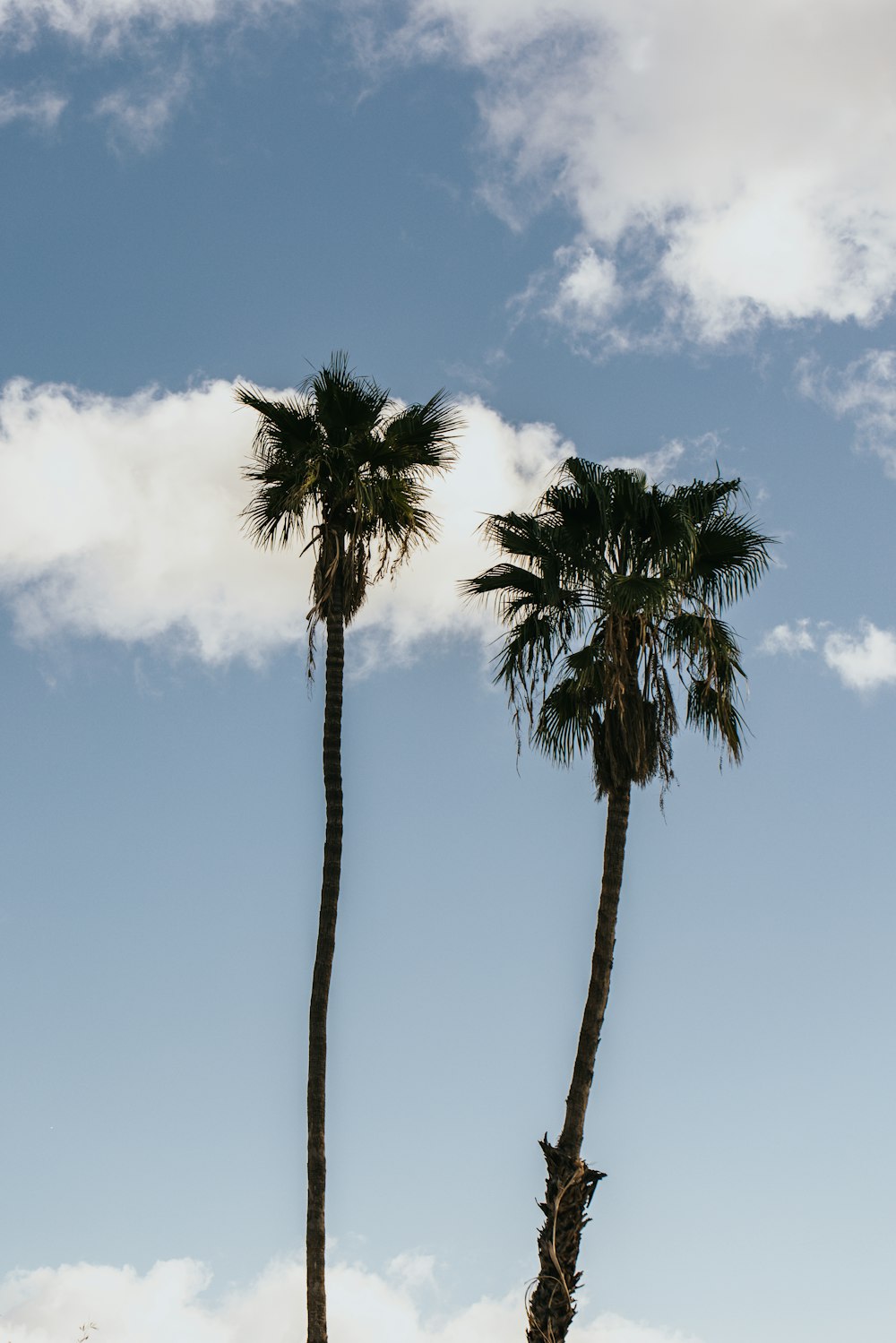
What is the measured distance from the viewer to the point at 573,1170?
19.3 meters

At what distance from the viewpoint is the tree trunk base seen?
61.6 ft

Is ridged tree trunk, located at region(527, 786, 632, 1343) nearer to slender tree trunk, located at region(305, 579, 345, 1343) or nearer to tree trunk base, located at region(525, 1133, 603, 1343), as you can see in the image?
tree trunk base, located at region(525, 1133, 603, 1343)

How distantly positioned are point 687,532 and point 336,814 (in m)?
6.70

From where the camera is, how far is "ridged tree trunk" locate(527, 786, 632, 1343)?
18.9 m

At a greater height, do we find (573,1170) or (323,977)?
→ (323,977)

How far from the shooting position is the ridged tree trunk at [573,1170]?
18.9 metres

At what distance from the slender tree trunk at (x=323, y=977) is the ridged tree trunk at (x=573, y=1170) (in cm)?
291

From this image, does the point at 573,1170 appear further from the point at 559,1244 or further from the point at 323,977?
the point at 323,977

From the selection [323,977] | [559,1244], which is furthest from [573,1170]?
[323,977]

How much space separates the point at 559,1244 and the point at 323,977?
4864 mm

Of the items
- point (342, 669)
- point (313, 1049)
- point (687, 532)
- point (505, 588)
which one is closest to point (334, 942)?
point (313, 1049)

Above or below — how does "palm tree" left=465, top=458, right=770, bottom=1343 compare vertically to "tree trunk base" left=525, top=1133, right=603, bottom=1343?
above

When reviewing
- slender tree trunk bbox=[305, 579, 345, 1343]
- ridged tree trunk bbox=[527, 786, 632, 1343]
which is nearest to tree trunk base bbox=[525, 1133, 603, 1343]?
ridged tree trunk bbox=[527, 786, 632, 1343]

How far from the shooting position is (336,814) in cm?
2172
